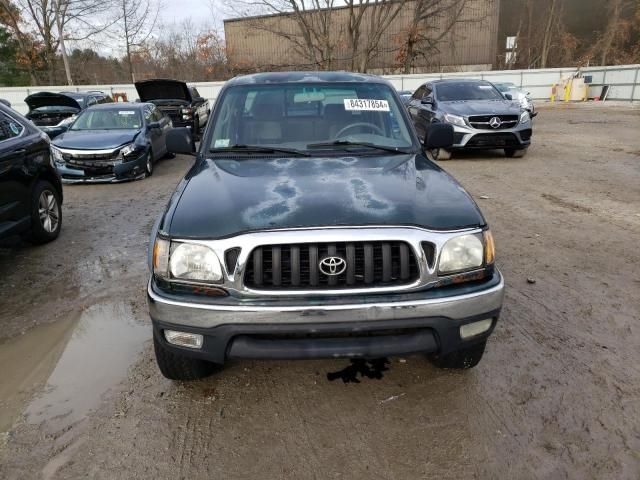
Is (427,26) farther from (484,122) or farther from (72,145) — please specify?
(72,145)

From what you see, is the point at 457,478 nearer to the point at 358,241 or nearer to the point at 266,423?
the point at 266,423

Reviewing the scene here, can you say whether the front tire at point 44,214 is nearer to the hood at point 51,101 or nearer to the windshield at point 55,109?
the windshield at point 55,109

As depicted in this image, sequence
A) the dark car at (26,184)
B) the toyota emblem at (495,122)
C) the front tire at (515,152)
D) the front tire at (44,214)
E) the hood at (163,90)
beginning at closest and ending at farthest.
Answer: the dark car at (26,184), the front tire at (44,214), the toyota emblem at (495,122), the front tire at (515,152), the hood at (163,90)

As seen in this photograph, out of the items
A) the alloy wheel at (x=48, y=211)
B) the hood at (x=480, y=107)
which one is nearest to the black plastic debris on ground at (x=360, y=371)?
the alloy wheel at (x=48, y=211)

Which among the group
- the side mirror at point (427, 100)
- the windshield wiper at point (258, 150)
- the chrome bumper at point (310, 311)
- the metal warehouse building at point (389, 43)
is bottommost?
the chrome bumper at point (310, 311)

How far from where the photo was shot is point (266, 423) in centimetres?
250

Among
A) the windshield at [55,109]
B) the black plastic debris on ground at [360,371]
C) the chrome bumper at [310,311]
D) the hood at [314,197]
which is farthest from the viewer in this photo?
the windshield at [55,109]

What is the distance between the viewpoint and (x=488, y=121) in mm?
9758

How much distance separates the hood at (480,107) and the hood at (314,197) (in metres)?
7.47

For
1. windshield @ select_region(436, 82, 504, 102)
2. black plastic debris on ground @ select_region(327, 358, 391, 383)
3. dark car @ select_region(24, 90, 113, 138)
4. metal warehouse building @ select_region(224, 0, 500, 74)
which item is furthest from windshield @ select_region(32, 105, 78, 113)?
metal warehouse building @ select_region(224, 0, 500, 74)

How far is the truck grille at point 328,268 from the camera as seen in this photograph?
2.20 m

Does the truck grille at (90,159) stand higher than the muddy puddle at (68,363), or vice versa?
the truck grille at (90,159)

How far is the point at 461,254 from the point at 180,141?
261 centimetres

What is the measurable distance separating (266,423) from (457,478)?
991 millimetres
